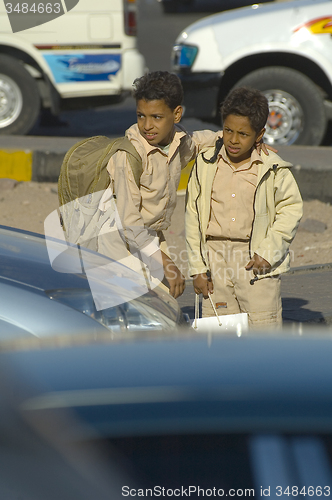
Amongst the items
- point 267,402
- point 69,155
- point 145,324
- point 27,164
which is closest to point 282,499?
point 267,402

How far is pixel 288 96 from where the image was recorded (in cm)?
767

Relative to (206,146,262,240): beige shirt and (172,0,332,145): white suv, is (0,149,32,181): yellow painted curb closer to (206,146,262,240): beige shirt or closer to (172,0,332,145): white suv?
(172,0,332,145): white suv

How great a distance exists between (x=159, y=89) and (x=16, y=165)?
4618mm

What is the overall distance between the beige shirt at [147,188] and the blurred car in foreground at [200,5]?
22523 mm

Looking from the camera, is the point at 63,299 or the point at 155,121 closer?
the point at 63,299

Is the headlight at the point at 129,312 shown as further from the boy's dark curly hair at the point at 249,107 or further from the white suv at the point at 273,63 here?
Result: the white suv at the point at 273,63

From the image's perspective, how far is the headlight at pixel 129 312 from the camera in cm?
251

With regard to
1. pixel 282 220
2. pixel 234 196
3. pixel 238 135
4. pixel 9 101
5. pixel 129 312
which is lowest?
pixel 129 312

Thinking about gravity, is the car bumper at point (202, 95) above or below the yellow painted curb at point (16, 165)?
above

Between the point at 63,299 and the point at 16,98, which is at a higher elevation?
the point at 16,98

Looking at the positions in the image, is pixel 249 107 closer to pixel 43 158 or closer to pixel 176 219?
pixel 176 219

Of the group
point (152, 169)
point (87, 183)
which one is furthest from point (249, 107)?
point (87, 183)

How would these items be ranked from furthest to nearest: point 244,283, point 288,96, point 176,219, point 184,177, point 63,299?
point 288,96 < point 184,177 < point 176,219 < point 244,283 < point 63,299

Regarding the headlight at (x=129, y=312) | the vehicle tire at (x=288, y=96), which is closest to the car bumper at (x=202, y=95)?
the vehicle tire at (x=288, y=96)
